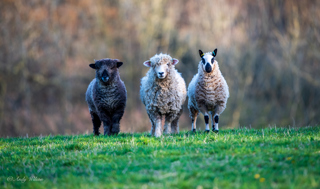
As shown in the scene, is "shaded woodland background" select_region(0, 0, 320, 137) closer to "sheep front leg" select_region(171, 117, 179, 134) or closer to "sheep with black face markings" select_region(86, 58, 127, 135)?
"sheep front leg" select_region(171, 117, 179, 134)

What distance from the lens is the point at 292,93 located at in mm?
22719

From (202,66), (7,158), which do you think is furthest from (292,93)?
(7,158)

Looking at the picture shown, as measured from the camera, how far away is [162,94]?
10.0m

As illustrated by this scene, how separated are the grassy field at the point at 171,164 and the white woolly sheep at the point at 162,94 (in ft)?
5.24

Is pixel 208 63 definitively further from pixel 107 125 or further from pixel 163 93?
pixel 107 125

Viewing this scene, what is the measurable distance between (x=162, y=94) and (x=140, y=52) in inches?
648

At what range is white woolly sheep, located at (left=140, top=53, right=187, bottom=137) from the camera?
32.8ft

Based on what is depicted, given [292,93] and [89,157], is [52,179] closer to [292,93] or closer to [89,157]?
[89,157]

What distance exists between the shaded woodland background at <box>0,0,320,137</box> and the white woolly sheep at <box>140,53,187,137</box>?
13140 mm

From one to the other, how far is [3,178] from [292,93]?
19794 mm

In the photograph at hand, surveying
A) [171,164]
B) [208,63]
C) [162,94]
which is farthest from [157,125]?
[171,164]

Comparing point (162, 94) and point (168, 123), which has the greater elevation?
point (162, 94)

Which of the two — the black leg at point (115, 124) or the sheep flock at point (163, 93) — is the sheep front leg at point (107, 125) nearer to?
the sheep flock at point (163, 93)

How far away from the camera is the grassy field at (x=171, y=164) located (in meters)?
5.35
